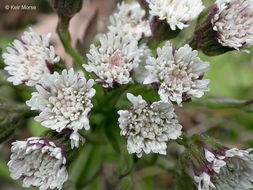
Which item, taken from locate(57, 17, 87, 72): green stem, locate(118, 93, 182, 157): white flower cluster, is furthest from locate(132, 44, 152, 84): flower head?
locate(57, 17, 87, 72): green stem

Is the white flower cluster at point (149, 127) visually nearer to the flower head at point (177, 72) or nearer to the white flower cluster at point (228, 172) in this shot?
the flower head at point (177, 72)

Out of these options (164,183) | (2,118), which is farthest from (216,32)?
(164,183)

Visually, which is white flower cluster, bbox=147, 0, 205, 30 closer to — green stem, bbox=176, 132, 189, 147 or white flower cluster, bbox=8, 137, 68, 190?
green stem, bbox=176, 132, 189, 147

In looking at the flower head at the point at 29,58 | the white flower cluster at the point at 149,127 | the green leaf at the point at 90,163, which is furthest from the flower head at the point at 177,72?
the green leaf at the point at 90,163

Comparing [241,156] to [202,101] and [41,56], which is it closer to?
[202,101]

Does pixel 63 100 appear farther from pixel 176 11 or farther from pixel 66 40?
pixel 176 11

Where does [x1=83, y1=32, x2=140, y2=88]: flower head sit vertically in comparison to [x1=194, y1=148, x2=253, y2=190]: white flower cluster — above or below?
above

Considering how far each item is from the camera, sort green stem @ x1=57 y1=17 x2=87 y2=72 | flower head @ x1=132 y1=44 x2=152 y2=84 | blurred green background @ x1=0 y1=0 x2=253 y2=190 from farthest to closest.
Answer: blurred green background @ x1=0 y1=0 x2=253 y2=190 < green stem @ x1=57 y1=17 x2=87 y2=72 < flower head @ x1=132 y1=44 x2=152 y2=84
